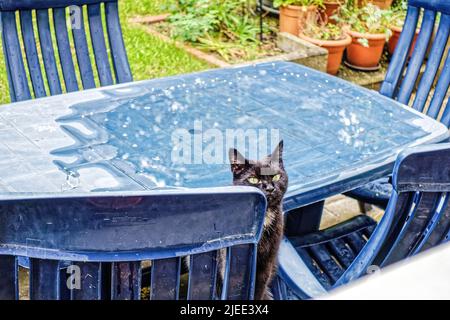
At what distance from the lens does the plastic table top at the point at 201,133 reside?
6.83 ft

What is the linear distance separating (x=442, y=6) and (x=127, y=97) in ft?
5.54

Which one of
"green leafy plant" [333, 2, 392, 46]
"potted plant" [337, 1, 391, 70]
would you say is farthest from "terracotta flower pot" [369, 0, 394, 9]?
"potted plant" [337, 1, 391, 70]

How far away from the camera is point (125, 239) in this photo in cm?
120

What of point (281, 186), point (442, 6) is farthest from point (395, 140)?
point (442, 6)

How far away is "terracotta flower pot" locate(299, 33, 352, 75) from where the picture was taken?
5.38 m

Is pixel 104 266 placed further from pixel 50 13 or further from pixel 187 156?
pixel 50 13

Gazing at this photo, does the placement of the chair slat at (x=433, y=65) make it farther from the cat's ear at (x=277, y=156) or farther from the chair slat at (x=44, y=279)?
the chair slat at (x=44, y=279)

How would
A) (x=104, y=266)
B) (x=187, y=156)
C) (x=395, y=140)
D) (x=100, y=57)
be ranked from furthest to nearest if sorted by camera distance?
Result: (x=100, y=57) < (x=395, y=140) < (x=187, y=156) < (x=104, y=266)

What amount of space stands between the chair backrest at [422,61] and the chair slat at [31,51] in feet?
6.06

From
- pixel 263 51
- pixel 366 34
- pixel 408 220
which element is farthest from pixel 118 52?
pixel 366 34

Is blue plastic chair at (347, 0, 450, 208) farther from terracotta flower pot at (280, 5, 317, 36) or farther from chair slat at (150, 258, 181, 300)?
terracotta flower pot at (280, 5, 317, 36)

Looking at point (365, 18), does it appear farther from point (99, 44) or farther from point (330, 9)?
point (99, 44)

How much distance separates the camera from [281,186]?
82.1 inches
